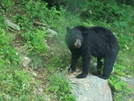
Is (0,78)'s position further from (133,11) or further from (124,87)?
(133,11)

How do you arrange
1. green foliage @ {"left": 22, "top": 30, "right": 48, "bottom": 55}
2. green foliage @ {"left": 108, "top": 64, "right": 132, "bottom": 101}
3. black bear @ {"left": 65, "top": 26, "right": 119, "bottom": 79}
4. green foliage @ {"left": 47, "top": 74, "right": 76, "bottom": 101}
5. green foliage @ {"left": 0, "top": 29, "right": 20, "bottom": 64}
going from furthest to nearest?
→ green foliage @ {"left": 22, "top": 30, "right": 48, "bottom": 55}
green foliage @ {"left": 108, "top": 64, "right": 132, "bottom": 101}
black bear @ {"left": 65, "top": 26, "right": 119, "bottom": 79}
green foliage @ {"left": 0, "top": 29, "right": 20, "bottom": 64}
green foliage @ {"left": 47, "top": 74, "right": 76, "bottom": 101}

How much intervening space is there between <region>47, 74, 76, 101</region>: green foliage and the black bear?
0.59 meters

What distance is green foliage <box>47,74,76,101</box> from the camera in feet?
24.3

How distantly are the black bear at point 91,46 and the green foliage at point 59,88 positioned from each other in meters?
0.59

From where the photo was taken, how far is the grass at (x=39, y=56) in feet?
23.8

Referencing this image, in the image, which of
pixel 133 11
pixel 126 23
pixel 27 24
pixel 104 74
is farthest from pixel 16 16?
pixel 133 11

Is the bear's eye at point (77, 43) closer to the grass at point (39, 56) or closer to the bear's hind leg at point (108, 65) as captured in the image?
the grass at point (39, 56)

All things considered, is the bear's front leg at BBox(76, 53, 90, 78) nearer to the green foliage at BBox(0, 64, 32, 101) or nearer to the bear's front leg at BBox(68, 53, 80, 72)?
the bear's front leg at BBox(68, 53, 80, 72)

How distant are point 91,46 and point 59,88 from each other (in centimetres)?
138

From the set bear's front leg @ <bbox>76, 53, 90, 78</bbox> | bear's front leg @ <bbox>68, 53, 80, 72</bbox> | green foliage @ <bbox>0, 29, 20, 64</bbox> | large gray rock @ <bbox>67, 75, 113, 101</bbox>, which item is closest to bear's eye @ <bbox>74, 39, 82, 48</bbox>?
bear's front leg @ <bbox>76, 53, 90, 78</bbox>

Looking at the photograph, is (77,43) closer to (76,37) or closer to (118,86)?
(76,37)

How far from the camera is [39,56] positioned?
8688 millimetres

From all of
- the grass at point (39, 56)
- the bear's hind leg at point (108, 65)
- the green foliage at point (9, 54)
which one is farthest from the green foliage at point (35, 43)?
the bear's hind leg at point (108, 65)

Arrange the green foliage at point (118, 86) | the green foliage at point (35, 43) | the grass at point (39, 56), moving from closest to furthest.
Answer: the grass at point (39, 56) → the green foliage at point (118, 86) → the green foliage at point (35, 43)
